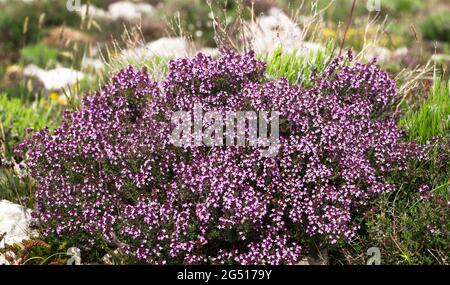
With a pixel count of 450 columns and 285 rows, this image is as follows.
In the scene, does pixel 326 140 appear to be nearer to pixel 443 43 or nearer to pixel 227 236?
pixel 227 236

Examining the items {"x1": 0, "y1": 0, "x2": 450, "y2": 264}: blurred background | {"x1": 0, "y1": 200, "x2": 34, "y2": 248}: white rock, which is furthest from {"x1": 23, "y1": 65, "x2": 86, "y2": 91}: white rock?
{"x1": 0, "y1": 200, "x2": 34, "y2": 248}: white rock

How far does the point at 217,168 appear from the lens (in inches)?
174

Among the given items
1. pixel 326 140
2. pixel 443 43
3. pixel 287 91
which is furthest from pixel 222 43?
pixel 443 43

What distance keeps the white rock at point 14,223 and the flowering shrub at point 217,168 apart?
1.21 feet

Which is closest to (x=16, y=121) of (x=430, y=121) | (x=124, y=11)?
(x=430, y=121)

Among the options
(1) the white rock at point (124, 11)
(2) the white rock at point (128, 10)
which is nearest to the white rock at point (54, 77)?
(1) the white rock at point (124, 11)

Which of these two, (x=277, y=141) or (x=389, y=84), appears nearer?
(x=277, y=141)

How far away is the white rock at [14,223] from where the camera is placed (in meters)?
5.02

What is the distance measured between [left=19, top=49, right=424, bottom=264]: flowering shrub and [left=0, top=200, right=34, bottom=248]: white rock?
1.21 feet

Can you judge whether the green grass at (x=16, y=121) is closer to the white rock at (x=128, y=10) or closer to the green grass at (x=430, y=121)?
the green grass at (x=430, y=121)

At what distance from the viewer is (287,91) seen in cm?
485

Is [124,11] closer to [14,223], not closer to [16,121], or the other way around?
[16,121]

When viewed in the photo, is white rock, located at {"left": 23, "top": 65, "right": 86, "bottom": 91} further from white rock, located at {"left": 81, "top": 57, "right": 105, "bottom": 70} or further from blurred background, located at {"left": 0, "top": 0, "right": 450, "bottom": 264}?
white rock, located at {"left": 81, "top": 57, "right": 105, "bottom": 70}
